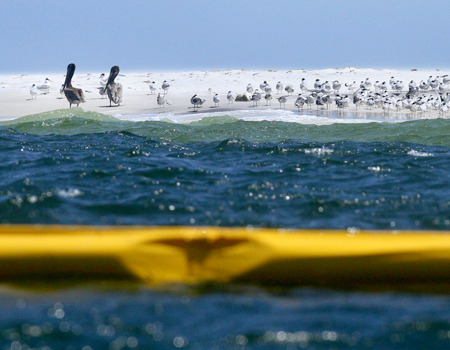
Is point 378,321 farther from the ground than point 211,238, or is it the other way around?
point 211,238

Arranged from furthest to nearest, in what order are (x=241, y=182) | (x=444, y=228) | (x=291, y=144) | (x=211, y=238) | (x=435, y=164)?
(x=291, y=144) → (x=435, y=164) → (x=241, y=182) → (x=444, y=228) → (x=211, y=238)

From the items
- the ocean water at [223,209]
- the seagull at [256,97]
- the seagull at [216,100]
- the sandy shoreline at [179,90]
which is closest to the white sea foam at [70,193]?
the ocean water at [223,209]

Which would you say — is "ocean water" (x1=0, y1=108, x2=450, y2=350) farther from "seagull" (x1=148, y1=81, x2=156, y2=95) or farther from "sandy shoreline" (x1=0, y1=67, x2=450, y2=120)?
"seagull" (x1=148, y1=81, x2=156, y2=95)

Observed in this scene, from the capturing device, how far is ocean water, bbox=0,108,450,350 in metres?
3.66

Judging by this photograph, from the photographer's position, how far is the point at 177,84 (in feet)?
122

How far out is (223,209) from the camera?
6.66 m

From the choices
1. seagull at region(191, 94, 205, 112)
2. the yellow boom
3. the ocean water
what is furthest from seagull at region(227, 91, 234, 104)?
the yellow boom

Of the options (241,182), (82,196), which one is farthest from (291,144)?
(82,196)

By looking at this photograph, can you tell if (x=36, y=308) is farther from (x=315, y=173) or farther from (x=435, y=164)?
(x=435, y=164)

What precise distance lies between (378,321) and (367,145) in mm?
8129

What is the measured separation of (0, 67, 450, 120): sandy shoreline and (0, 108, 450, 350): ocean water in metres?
10.7

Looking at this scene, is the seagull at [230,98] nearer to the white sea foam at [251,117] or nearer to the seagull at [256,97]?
the seagull at [256,97]

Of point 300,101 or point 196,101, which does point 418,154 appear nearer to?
point 300,101

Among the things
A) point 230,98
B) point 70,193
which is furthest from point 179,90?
point 70,193
